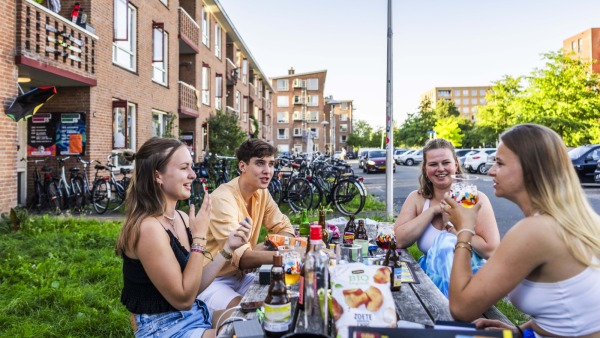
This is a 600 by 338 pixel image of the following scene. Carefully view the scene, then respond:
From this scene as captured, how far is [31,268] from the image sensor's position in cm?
504

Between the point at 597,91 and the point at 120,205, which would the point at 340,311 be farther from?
the point at 597,91

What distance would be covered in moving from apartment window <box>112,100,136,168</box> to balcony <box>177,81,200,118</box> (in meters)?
3.94

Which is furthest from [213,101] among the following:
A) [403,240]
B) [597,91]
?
[597,91]

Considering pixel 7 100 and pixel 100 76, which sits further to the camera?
pixel 100 76

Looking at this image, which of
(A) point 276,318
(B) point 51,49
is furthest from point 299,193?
(A) point 276,318

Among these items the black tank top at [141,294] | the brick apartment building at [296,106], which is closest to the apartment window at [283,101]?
the brick apartment building at [296,106]

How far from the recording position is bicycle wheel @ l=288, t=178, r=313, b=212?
10.2 metres

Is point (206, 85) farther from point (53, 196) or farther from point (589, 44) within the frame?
point (589, 44)

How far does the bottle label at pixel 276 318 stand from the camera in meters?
1.56

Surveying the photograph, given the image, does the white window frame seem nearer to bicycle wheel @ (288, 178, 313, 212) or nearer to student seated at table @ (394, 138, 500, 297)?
bicycle wheel @ (288, 178, 313, 212)

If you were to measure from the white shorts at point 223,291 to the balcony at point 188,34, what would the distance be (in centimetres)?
1537

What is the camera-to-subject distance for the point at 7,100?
25.8 feet

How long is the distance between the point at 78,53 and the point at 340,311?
34.9 ft

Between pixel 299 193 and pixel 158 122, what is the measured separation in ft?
25.3
